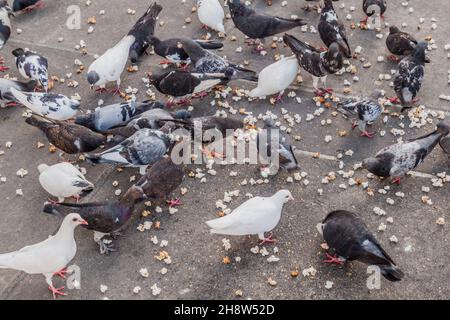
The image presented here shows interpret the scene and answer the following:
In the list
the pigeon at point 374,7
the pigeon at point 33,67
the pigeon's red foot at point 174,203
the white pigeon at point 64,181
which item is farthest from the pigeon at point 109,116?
the pigeon at point 374,7

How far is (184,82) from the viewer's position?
21.4 feet

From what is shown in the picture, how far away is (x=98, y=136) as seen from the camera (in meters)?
5.97

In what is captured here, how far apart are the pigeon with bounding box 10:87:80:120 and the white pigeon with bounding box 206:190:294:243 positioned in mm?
2313

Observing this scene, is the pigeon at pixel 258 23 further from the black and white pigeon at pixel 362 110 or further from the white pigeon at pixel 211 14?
the black and white pigeon at pixel 362 110

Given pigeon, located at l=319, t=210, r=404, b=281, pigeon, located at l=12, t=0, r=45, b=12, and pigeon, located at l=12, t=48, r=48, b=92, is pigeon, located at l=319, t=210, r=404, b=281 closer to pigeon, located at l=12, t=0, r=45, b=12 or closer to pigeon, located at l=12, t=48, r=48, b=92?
pigeon, located at l=12, t=48, r=48, b=92

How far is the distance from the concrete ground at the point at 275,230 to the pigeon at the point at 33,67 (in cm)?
28

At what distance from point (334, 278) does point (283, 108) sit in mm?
2407

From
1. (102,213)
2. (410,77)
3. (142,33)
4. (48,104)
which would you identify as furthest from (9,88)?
(410,77)

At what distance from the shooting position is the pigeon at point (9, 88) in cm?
671

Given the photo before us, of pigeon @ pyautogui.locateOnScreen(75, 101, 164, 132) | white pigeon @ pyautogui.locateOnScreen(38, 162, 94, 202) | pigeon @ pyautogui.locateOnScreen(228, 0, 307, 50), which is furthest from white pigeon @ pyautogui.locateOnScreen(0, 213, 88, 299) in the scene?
pigeon @ pyautogui.locateOnScreen(228, 0, 307, 50)

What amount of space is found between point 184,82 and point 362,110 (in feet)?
6.56

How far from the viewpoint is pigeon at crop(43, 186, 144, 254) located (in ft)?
16.7

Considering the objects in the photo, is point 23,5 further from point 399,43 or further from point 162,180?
point 399,43

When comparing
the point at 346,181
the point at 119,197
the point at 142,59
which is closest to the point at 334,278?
the point at 346,181
